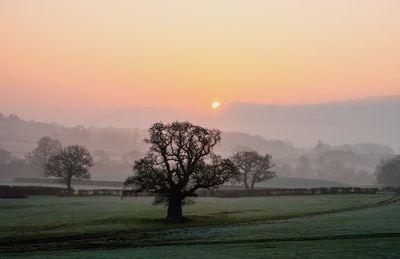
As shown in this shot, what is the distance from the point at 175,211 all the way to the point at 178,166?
706 centimetres

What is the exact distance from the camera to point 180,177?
72938 millimetres

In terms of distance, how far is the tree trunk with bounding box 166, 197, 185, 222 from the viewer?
69.3 meters

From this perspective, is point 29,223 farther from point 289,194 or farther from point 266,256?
point 289,194

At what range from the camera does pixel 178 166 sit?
7425cm

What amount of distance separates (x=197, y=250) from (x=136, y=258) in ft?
18.7

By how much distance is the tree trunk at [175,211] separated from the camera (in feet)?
227

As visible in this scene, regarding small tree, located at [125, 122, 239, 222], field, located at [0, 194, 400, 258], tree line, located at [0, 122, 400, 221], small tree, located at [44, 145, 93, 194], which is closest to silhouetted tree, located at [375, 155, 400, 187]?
small tree, located at [44, 145, 93, 194]

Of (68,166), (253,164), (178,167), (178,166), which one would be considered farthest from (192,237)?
(253,164)

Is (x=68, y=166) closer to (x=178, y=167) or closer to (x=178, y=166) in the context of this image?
(x=178, y=166)

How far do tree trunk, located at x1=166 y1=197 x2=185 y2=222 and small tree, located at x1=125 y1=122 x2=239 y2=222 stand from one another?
0.18m

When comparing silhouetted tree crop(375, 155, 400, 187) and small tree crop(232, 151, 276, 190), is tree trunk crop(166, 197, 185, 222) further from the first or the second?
silhouetted tree crop(375, 155, 400, 187)

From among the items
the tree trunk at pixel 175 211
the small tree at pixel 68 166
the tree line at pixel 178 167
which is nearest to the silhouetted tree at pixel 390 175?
the small tree at pixel 68 166

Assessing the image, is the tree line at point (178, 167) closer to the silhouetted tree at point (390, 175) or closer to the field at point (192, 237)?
the field at point (192, 237)

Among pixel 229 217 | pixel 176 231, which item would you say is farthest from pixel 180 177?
pixel 176 231
